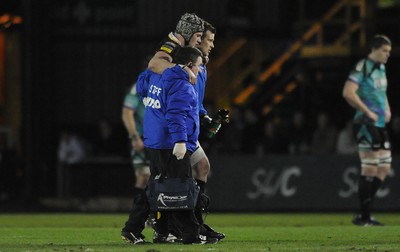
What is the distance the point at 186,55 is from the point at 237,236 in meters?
2.86

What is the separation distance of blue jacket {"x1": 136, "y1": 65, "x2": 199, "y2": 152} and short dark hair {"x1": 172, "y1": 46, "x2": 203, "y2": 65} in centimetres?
11

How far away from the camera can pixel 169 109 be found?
41.7 feet

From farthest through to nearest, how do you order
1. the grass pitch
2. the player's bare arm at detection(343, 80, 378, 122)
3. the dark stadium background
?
the dark stadium background < the player's bare arm at detection(343, 80, 378, 122) < the grass pitch

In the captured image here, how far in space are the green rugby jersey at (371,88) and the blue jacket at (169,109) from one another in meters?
4.78

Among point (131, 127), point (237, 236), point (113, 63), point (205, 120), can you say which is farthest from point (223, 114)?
point (113, 63)

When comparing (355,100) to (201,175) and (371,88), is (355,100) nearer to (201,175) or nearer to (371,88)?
(371,88)

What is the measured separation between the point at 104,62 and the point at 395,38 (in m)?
7.37

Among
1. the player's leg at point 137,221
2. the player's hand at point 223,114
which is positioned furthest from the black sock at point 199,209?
the player's hand at point 223,114

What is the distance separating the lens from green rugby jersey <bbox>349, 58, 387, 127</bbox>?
17484 mm


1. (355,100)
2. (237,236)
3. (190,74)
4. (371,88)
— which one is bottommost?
(237,236)

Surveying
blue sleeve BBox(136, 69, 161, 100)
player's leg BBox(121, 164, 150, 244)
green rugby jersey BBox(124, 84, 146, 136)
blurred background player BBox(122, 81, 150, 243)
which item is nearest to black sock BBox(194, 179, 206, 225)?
player's leg BBox(121, 164, 150, 244)

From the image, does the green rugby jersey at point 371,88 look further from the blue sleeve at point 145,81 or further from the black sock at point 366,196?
the blue sleeve at point 145,81

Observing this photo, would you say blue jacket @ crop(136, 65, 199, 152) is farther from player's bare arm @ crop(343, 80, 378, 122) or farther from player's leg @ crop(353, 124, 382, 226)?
player's leg @ crop(353, 124, 382, 226)

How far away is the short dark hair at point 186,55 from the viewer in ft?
42.6
